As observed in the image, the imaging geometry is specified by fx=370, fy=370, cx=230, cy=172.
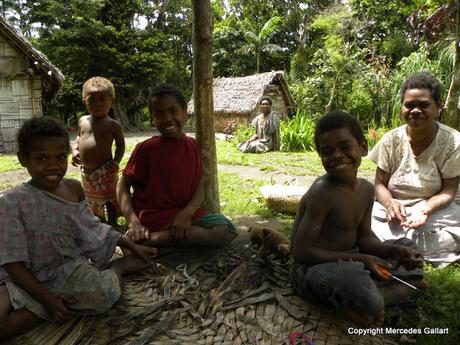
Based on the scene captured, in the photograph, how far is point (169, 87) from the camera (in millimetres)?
2799

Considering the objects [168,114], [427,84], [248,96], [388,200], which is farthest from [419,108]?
[248,96]

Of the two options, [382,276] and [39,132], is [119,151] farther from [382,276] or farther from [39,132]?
[382,276]

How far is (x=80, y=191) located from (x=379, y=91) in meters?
12.8

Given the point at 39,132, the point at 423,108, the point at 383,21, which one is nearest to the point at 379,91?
the point at 383,21

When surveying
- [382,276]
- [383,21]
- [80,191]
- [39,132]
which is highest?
[383,21]

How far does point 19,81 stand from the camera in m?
11.1

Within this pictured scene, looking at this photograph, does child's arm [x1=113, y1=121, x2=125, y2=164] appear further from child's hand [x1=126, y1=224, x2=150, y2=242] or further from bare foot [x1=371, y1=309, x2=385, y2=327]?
bare foot [x1=371, y1=309, x2=385, y2=327]

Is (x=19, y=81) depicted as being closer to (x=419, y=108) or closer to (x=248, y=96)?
(x=248, y=96)

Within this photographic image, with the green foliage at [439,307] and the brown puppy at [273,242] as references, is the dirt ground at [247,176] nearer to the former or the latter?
the brown puppy at [273,242]

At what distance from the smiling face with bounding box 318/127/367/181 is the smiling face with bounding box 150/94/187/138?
118 centimetres

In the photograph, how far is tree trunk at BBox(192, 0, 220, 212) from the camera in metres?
3.15

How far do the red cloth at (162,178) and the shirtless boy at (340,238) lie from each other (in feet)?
3.46

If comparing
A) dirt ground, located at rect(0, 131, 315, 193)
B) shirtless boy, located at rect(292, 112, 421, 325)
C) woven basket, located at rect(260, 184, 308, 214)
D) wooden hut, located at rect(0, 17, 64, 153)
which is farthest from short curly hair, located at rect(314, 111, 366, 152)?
wooden hut, located at rect(0, 17, 64, 153)

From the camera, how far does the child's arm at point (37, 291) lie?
188 cm
